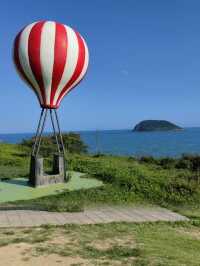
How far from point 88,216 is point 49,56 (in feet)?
17.3

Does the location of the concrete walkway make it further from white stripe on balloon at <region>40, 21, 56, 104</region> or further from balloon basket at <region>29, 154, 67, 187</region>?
white stripe on balloon at <region>40, 21, 56, 104</region>

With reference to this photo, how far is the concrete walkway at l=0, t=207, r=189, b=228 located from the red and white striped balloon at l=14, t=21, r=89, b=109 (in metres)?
4.51

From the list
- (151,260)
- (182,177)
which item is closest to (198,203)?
(182,177)

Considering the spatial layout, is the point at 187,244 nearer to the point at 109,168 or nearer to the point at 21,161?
the point at 109,168

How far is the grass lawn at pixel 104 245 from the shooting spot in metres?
5.84

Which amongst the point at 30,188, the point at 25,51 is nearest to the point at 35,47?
the point at 25,51

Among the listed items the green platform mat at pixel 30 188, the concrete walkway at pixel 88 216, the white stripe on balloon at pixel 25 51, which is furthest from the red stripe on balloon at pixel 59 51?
the concrete walkway at pixel 88 216

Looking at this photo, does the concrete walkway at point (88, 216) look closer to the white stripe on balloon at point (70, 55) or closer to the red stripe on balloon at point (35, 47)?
the white stripe on balloon at point (70, 55)

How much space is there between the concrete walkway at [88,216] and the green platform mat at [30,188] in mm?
1836

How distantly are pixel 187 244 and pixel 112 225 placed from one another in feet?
5.96

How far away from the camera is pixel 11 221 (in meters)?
8.48

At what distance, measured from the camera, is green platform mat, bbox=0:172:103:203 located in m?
11.5

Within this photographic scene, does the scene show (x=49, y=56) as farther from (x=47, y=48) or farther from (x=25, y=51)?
(x=25, y=51)

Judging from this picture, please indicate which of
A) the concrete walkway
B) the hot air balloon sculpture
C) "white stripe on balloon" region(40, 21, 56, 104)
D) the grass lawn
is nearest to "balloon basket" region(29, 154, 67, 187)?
the hot air balloon sculpture
